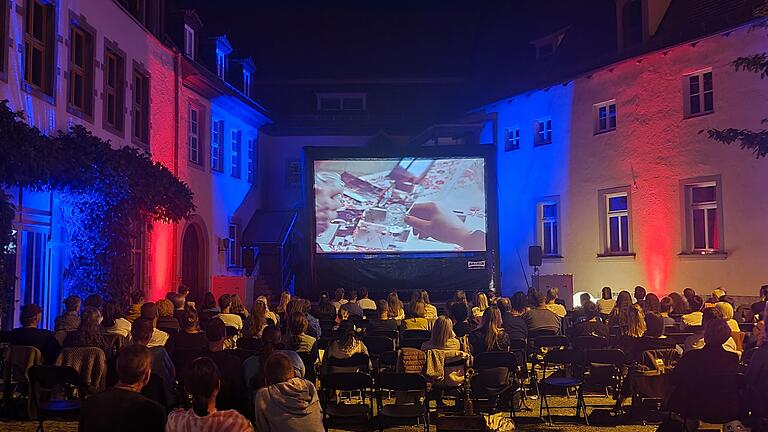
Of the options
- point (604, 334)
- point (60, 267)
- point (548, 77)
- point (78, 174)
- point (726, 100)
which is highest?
point (548, 77)

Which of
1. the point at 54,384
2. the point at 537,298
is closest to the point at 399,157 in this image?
the point at 537,298

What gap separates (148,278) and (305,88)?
1326cm

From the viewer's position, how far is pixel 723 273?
16.9 m

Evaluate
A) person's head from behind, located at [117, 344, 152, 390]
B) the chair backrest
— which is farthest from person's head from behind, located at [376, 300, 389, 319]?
person's head from behind, located at [117, 344, 152, 390]

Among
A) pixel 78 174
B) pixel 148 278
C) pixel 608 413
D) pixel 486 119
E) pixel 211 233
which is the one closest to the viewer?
pixel 608 413

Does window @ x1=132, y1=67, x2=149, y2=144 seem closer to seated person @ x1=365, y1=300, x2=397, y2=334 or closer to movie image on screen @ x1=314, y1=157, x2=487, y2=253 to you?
movie image on screen @ x1=314, y1=157, x2=487, y2=253

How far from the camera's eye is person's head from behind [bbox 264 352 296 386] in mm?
5191

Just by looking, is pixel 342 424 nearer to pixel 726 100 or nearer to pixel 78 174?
pixel 78 174

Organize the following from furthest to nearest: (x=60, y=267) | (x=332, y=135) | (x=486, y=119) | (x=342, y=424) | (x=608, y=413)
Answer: (x=332, y=135) < (x=486, y=119) < (x=60, y=267) < (x=608, y=413) < (x=342, y=424)

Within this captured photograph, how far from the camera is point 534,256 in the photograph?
21297mm

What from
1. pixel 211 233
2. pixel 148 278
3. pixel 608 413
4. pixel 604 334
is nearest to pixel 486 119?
pixel 211 233

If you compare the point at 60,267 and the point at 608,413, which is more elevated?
the point at 60,267

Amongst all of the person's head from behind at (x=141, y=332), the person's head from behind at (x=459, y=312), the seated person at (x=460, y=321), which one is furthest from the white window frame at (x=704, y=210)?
the person's head from behind at (x=141, y=332)

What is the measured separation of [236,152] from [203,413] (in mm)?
19940
